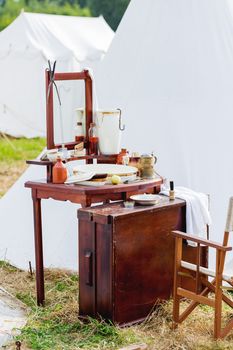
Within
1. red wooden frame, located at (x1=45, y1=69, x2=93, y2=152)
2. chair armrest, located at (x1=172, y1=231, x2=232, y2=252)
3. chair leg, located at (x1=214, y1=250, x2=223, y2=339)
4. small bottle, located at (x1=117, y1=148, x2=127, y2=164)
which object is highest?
red wooden frame, located at (x1=45, y1=69, x2=93, y2=152)

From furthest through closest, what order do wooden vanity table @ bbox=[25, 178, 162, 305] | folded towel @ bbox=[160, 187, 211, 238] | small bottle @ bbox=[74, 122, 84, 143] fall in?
small bottle @ bbox=[74, 122, 84, 143] < folded towel @ bbox=[160, 187, 211, 238] < wooden vanity table @ bbox=[25, 178, 162, 305]

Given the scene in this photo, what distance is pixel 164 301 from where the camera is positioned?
4.27 metres

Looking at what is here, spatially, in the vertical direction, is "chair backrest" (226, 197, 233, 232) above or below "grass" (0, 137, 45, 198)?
above

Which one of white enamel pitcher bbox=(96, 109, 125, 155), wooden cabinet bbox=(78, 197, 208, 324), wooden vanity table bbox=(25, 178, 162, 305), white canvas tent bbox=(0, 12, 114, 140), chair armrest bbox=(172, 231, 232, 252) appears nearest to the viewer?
chair armrest bbox=(172, 231, 232, 252)

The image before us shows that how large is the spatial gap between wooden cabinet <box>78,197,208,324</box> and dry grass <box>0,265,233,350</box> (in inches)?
3.4

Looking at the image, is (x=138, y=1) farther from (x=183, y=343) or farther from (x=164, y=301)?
(x=183, y=343)

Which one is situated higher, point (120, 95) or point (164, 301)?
point (120, 95)

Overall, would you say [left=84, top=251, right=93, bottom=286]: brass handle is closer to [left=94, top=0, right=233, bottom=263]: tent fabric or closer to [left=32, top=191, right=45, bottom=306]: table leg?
[left=32, top=191, right=45, bottom=306]: table leg

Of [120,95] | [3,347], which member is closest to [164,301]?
[3,347]

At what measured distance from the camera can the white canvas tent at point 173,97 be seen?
523 cm

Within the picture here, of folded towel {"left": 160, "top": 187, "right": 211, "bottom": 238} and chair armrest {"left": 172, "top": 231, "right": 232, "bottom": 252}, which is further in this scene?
folded towel {"left": 160, "top": 187, "right": 211, "bottom": 238}

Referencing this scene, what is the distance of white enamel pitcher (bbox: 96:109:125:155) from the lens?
454cm

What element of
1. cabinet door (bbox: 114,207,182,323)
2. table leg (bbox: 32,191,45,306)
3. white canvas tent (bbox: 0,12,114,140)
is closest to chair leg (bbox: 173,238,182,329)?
cabinet door (bbox: 114,207,182,323)

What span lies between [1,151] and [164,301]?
8.30 metres
